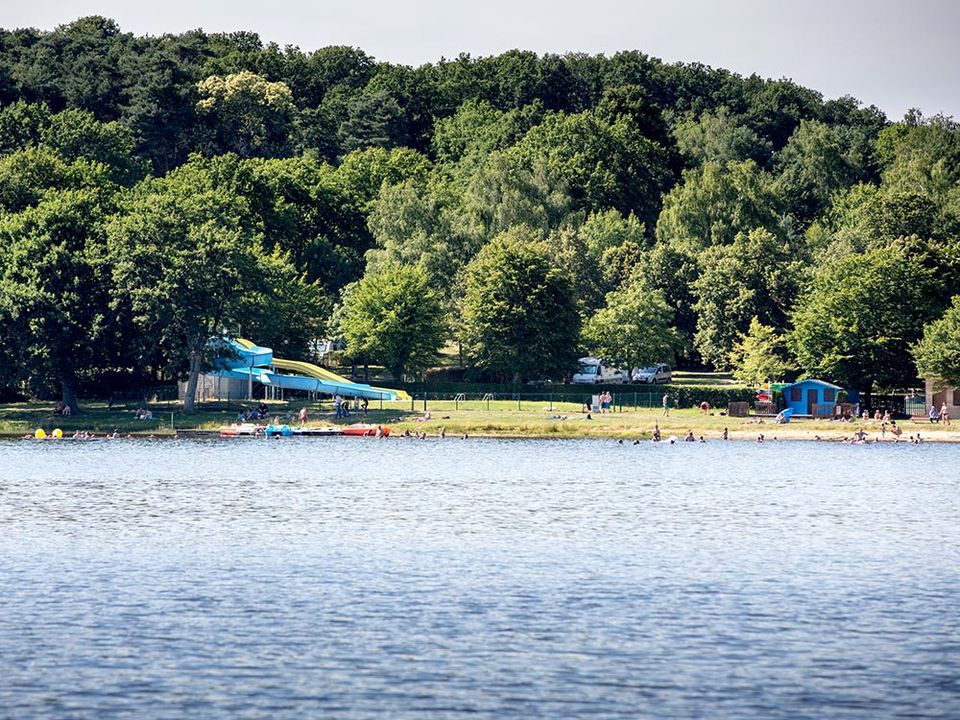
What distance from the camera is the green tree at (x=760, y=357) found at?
132 metres

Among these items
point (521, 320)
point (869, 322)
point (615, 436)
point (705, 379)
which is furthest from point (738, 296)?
point (615, 436)

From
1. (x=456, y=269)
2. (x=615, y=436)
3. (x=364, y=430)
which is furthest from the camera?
(x=456, y=269)

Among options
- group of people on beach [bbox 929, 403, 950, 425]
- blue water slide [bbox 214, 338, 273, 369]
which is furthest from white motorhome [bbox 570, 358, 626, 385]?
group of people on beach [bbox 929, 403, 950, 425]

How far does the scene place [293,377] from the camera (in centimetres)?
12875

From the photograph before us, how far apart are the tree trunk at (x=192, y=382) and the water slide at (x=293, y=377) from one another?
4915 mm

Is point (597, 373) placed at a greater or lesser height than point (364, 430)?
greater

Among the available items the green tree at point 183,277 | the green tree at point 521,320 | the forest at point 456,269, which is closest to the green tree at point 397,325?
the forest at point 456,269

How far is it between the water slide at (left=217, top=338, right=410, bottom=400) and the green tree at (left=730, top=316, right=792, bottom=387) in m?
29.4

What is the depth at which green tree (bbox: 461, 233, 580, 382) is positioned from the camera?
132875mm

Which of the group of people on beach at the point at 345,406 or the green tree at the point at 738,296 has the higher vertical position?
the green tree at the point at 738,296

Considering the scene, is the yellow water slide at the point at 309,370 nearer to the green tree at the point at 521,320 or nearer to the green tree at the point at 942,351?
the green tree at the point at 521,320

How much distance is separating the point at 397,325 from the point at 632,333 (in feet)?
71.1

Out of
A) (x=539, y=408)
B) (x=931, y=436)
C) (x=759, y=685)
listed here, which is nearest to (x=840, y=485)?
(x=931, y=436)

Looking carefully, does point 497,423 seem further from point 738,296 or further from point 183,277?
point 738,296
